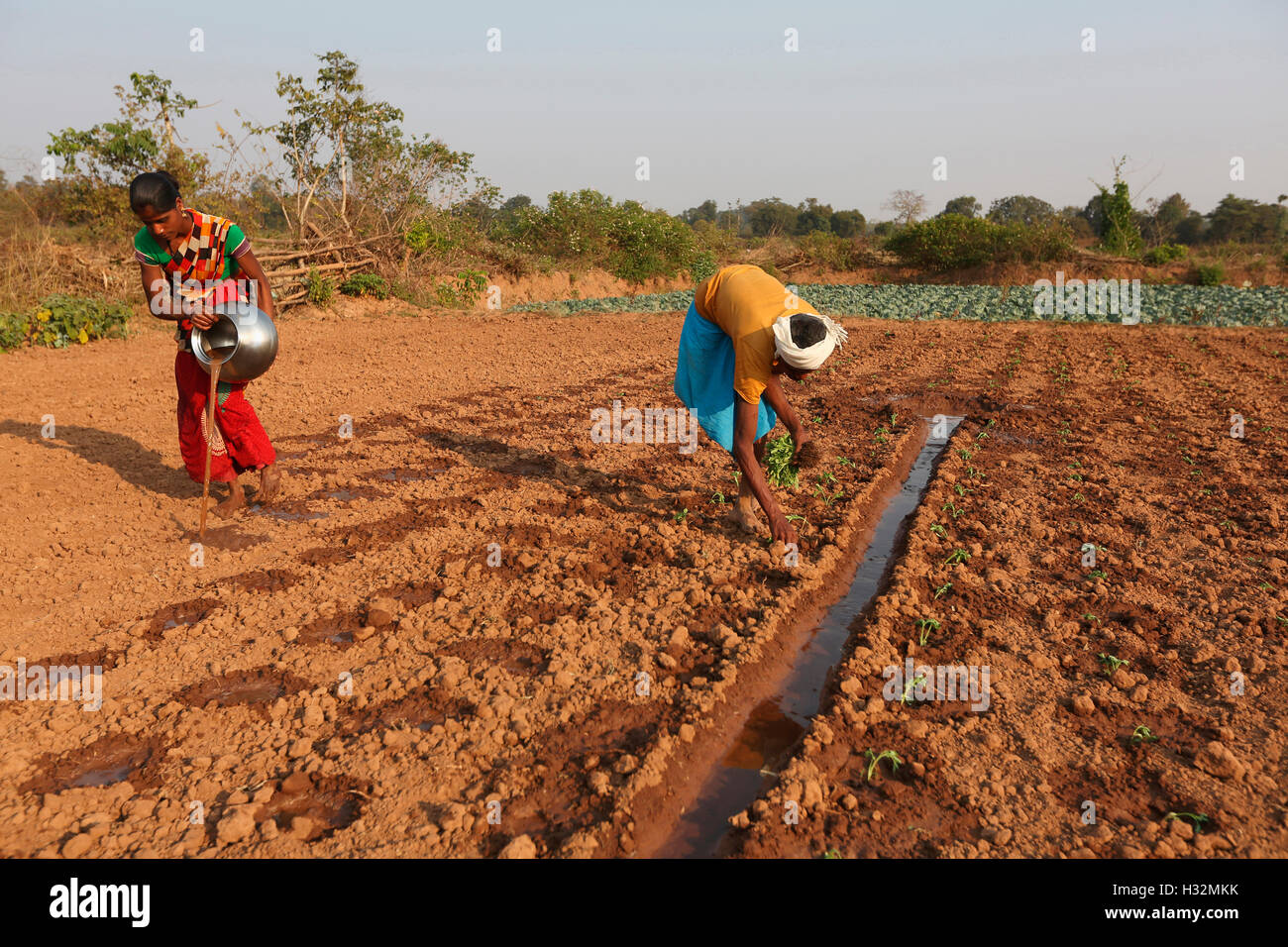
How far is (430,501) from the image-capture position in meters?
4.82

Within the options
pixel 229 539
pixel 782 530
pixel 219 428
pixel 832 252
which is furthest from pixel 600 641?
pixel 832 252

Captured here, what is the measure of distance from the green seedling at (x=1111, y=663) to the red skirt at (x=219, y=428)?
13.7 feet

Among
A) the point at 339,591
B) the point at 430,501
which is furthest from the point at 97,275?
the point at 339,591

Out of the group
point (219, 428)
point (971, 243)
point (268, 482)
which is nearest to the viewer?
point (219, 428)

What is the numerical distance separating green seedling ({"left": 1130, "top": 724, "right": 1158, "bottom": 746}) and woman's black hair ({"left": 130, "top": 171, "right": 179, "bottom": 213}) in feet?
14.3

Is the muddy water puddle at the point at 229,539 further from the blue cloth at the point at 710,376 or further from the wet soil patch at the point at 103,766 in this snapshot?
the blue cloth at the point at 710,376

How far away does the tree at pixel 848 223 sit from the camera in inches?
1809

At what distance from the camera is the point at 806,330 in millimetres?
3422

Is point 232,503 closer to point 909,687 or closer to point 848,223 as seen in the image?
point 909,687

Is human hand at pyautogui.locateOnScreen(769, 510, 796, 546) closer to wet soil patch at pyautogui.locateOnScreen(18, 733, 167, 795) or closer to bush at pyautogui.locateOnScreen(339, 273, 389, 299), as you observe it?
wet soil patch at pyautogui.locateOnScreen(18, 733, 167, 795)

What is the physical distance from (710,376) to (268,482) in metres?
2.53

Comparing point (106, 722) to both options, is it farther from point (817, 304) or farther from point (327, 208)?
point (817, 304)

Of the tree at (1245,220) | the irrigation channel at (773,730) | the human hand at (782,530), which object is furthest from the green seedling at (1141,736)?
the tree at (1245,220)
